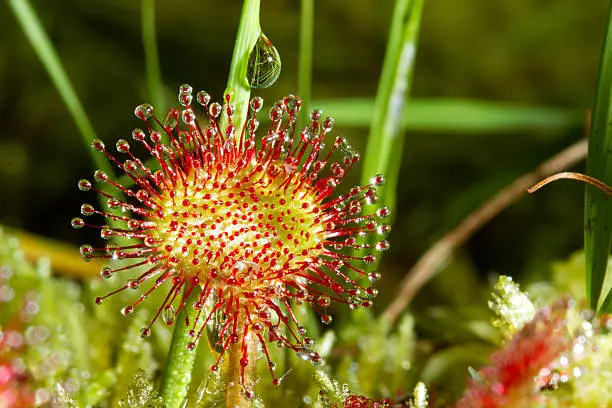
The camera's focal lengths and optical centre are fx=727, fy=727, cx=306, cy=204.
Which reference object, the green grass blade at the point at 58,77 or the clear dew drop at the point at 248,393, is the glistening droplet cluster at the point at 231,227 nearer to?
the clear dew drop at the point at 248,393

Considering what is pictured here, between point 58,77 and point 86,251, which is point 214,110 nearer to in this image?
point 86,251

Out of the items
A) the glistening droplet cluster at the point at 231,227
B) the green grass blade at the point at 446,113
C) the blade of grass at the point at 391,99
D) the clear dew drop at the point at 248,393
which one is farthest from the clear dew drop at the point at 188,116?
the green grass blade at the point at 446,113

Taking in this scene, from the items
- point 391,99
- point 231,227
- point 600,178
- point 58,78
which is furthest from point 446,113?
point 231,227

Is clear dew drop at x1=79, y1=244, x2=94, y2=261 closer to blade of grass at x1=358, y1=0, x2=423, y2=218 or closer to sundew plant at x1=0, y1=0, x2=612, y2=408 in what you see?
sundew plant at x1=0, y1=0, x2=612, y2=408

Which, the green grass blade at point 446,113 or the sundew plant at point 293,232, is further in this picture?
the green grass blade at point 446,113

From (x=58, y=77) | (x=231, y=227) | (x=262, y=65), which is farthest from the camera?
(x=58, y=77)

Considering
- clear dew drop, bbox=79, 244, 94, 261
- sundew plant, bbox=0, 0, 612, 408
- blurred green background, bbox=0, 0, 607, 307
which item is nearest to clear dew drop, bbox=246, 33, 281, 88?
sundew plant, bbox=0, 0, 612, 408
